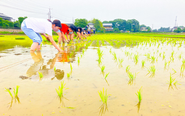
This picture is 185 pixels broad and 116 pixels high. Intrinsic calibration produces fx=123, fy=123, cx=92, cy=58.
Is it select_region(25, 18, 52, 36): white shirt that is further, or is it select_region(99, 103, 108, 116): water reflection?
select_region(25, 18, 52, 36): white shirt

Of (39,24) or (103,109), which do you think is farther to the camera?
(39,24)

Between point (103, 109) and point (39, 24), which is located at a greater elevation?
point (39, 24)

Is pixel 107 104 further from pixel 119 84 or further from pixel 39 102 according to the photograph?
pixel 39 102

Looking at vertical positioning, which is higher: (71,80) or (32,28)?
(32,28)

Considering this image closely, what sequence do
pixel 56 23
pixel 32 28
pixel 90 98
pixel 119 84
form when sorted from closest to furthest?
pixel 90 98
pixel 119 84
pixel 32 28
pixel 56 23

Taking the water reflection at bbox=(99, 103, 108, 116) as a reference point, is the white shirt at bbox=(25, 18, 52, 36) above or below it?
above

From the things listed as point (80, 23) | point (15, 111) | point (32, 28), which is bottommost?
point (15, 111)

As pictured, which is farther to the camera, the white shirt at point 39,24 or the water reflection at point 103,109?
the white shirt at point 39,24

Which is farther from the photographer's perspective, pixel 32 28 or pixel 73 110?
pixel 32 28

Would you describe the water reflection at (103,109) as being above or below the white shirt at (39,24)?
below

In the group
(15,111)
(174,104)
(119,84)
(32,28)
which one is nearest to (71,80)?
(119,84)

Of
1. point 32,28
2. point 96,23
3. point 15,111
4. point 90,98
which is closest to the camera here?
point 15,111

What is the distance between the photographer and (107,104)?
134 centimetres

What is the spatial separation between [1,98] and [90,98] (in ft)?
3.35
